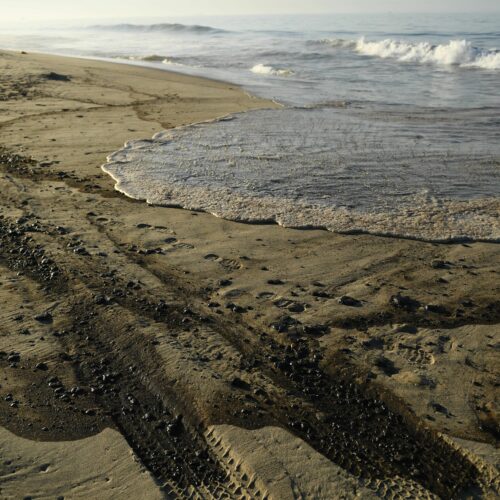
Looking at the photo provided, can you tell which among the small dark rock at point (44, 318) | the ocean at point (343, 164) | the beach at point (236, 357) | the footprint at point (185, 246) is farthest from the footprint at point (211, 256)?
the small dark rock at point (44, 318)

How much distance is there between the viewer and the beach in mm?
2576

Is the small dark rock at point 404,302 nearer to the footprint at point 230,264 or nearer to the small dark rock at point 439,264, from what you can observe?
the small dark rock at point 439,264

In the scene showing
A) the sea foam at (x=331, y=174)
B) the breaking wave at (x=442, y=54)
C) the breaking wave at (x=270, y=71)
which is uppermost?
the breaking wave at (x=442, y=54)

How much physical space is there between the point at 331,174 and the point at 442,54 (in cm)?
2167

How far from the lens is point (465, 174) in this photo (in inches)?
266

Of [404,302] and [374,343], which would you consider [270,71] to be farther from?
[374,343]

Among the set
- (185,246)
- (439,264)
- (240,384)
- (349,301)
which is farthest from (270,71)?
(240,384)

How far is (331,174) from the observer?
21.8 feet

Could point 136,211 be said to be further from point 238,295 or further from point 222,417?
point 222,417

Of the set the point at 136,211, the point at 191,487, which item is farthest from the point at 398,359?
A: the point at 136,211

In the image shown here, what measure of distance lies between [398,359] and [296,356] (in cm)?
64

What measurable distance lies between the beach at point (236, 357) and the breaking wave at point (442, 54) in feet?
67.7

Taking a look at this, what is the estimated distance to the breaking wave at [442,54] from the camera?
2277cm

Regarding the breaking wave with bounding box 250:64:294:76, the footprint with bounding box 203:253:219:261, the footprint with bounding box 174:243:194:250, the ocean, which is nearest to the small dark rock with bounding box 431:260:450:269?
the ocean
